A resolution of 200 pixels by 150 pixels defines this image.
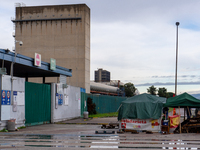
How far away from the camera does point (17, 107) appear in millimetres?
22984

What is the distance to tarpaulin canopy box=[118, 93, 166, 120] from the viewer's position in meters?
20.4

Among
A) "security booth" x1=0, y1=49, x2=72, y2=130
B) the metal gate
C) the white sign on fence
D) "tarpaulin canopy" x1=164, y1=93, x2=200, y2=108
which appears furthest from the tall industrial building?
"tarpaulin canopy" x1=164, y1=93, x2=200, y2=108

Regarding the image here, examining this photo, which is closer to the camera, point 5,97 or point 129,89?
point 5,97

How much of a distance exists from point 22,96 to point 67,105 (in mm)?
10107

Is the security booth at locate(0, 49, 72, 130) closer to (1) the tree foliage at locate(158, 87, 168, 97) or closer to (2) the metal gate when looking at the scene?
→ (2) the metal gate

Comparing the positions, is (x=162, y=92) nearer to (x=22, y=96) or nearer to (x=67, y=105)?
(x=67, y=105)

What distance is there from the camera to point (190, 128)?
1966 cm

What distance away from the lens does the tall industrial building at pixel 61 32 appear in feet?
209

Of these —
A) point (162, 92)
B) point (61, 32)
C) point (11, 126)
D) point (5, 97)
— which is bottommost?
point (11, 126)

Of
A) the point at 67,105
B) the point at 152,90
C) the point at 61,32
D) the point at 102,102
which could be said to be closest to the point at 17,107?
the point at 67,105

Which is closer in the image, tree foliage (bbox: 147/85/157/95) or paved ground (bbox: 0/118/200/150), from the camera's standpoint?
paved ground (bbox: 0/118/200/150)

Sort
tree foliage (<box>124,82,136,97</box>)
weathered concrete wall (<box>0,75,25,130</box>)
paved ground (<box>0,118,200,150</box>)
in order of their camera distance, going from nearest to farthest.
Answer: paved ground (<box>0,118,200,150</box>), weathered concrete wall (<box>0,75,25,130</box>), tree foliage (<box>124,82,136,97</box>)

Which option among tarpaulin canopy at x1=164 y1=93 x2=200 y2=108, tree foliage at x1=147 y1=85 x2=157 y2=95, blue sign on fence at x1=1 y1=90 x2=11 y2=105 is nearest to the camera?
tarpaulin canopy at x1=164 y1=93 x2=200 y2=108

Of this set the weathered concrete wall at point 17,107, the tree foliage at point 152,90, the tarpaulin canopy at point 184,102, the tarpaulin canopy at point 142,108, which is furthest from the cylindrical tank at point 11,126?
the tree foliage at point 152,90
